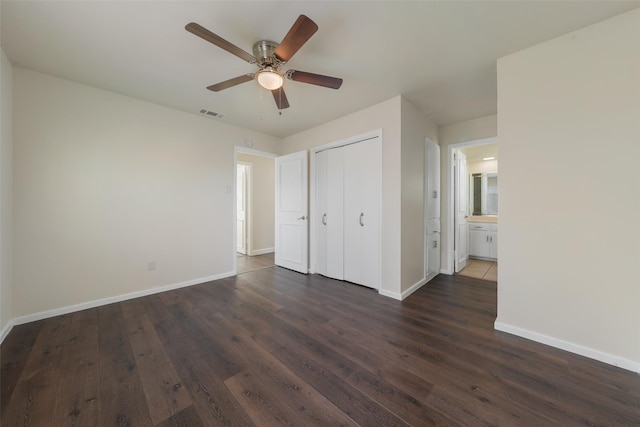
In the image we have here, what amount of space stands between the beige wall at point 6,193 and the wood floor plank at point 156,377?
3.62 ft

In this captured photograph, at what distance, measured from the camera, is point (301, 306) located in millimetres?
2645

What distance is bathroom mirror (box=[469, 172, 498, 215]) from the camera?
5285 millimetres

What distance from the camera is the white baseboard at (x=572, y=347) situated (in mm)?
1620

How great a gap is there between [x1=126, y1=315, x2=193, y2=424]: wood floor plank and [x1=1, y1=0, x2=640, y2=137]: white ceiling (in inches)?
100

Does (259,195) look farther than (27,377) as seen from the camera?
Yes

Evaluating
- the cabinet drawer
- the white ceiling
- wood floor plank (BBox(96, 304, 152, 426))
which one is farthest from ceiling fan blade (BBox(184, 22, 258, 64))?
the cabinet drawer

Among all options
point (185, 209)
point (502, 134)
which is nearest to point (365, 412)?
point (502, 134)

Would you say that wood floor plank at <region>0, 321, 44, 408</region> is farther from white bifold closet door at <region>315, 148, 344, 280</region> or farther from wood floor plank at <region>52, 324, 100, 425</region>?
white bifold closet door at <region>315, 148, 344, 280</region>

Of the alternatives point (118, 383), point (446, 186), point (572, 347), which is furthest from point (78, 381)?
point (446, 186)

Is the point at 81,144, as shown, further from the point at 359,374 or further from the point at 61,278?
the point at 359,374

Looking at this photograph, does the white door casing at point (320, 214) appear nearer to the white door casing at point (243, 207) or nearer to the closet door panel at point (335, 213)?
the closet door panel at point (335, 213)

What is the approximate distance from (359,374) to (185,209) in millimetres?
3070

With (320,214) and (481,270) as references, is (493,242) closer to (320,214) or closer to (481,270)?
(481,270)

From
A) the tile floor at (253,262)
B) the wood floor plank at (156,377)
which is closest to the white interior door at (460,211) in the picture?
the tile floor at (253,262)
